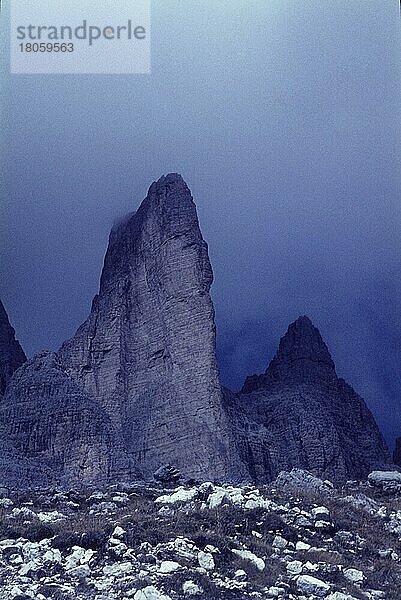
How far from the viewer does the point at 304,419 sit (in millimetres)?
55031

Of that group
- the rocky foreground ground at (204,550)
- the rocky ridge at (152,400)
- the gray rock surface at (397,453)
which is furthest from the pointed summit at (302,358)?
the rocky foreground ground at (204,550)

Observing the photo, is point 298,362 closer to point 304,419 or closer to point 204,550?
point 304,419

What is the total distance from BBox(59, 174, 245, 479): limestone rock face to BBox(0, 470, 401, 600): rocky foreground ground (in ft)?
64.7

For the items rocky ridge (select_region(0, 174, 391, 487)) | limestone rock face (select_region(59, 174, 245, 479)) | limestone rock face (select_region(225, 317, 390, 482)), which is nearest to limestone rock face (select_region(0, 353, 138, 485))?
rocky ridge (select_region(0, 174, 391, 487))

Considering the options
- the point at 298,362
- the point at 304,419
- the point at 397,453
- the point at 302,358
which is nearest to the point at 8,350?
the point at 304,419

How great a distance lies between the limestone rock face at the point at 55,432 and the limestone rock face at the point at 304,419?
6.45m

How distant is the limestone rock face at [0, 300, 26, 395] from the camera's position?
56875mm

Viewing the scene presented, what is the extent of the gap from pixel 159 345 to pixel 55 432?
6.56 m

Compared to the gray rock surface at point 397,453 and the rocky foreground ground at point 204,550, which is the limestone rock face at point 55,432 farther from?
the gray rock surface at point 397,453

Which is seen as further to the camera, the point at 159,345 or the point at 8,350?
the point at 8,350

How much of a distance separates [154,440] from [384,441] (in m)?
18.7

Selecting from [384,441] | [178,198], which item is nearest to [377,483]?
[178,198]

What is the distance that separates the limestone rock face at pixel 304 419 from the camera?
165 ft

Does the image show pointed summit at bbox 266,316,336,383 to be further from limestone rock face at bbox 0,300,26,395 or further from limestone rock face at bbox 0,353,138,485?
limestone rock face at bbox 0,353,138,485
